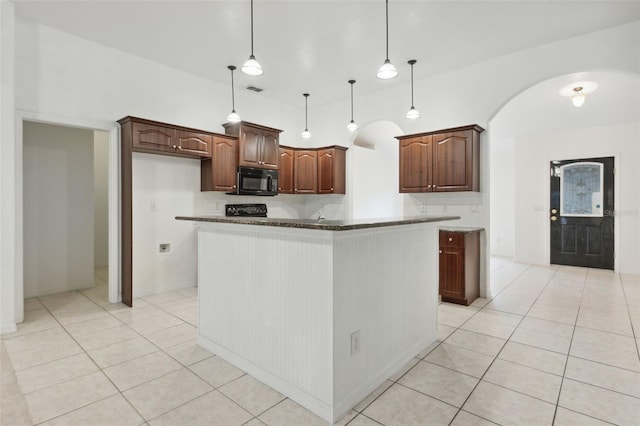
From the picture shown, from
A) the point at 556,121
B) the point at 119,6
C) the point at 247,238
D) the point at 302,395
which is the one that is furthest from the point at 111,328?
the point at 556,121

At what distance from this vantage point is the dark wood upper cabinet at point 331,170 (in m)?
5.84

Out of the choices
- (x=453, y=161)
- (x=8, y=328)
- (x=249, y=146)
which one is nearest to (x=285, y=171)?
(x=249, y=146)

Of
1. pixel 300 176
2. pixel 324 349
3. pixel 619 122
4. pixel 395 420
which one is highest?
pixel 619 122

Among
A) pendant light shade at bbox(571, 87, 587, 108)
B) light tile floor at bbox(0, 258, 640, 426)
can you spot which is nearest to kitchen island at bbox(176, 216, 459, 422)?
light tile floor at bbox(0, 258, 640, 426)

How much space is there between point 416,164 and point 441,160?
1.19 feet

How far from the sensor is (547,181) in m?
6.62

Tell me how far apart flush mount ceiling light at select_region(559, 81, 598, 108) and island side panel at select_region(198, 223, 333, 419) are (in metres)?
4.78

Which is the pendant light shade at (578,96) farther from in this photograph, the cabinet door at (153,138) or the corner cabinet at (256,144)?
the cabinet door at (153,138)

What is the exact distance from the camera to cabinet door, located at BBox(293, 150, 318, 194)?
6.01m

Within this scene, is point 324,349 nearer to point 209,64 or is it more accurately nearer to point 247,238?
point 247,238

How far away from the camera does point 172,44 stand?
3941mm

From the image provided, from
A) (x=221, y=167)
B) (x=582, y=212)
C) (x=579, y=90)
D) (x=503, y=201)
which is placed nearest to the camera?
(x=579, y=90)

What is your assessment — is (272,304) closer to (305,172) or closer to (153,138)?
(153,138)

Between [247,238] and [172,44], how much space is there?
3.03 meters
